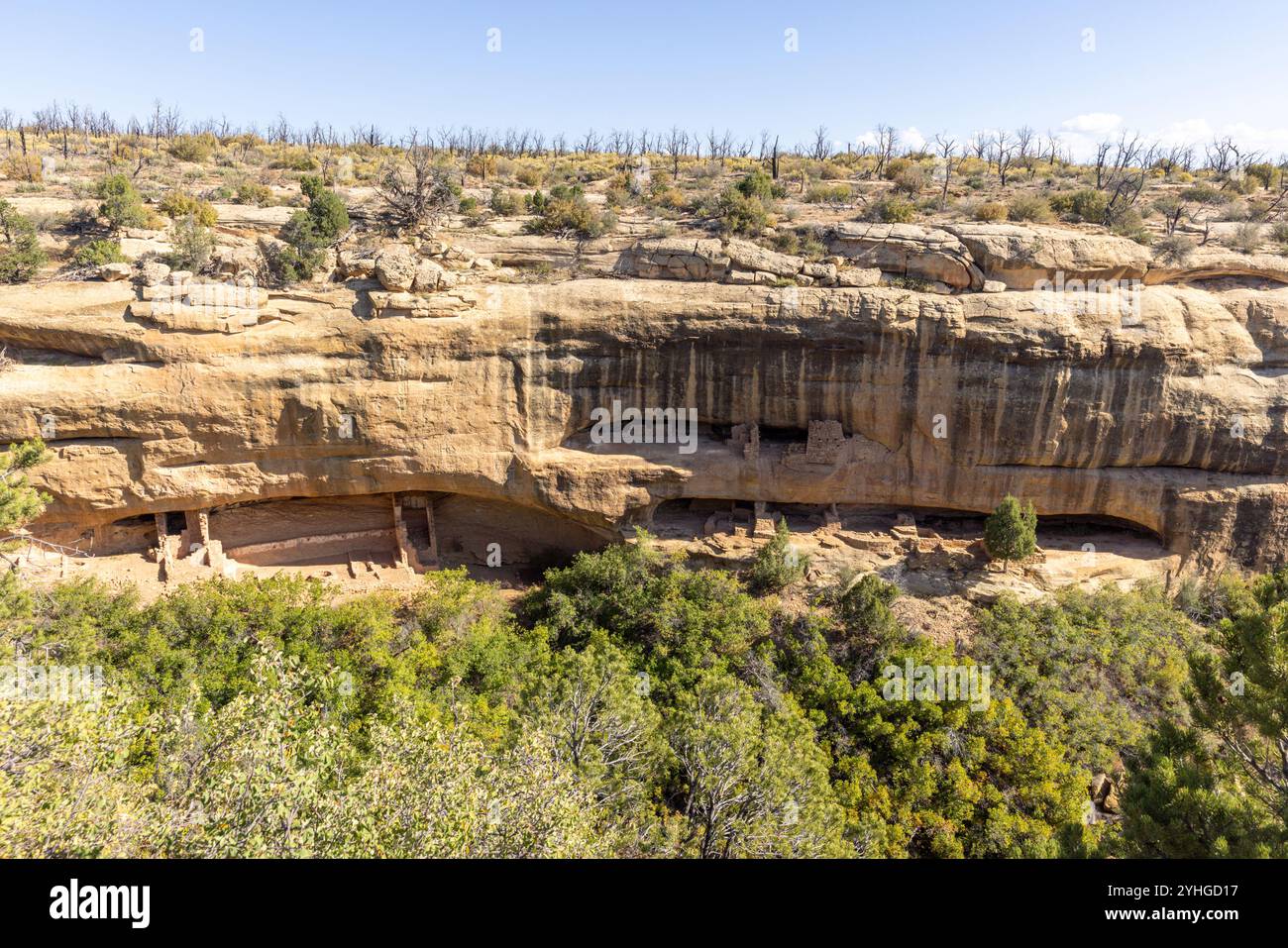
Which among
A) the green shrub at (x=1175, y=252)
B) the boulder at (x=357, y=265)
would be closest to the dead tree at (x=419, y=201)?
the boulder at (x=357, y=265)

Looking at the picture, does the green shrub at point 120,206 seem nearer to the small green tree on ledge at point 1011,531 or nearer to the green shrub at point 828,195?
the green shrub at point 828,195

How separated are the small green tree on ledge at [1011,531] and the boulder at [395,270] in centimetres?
1403

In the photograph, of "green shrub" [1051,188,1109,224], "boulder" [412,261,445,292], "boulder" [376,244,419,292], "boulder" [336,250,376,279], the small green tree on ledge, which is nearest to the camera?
"boulder" [376,244,419,292]

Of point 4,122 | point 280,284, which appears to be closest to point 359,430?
point 280,284

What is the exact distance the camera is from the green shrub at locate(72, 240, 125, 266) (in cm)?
1508

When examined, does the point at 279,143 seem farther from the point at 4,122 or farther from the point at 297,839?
the point at 297,839

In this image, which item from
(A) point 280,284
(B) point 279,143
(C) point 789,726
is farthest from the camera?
(B) point 279,143

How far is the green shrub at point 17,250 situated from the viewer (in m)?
14.2

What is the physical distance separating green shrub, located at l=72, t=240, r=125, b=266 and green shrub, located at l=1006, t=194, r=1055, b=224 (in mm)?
24194

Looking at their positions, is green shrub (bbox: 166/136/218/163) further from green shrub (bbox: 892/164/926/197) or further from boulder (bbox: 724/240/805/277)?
green shrub (bbox: 892/164/926/197)

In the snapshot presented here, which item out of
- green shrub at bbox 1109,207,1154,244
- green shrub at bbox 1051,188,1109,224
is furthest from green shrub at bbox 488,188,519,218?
green shrub at bbox 1109,207,1154,244

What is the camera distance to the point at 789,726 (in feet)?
39.9

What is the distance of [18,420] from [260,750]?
1085 cm

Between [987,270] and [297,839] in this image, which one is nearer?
[297,839]
